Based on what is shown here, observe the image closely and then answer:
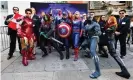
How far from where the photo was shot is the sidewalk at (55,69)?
→ 20.5 feet

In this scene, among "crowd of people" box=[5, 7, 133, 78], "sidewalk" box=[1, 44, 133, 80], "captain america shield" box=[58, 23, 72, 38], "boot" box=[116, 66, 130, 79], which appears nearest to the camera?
"boot" box=[116, 66, 130, 79]

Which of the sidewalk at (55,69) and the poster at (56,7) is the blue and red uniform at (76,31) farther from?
the poster at (56,7)

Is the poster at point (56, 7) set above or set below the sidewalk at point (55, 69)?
above

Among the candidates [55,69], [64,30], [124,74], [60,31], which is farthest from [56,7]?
[124,74]

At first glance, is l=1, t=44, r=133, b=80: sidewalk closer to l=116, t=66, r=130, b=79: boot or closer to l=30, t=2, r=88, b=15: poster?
l=116, t=66, r=130, b=79: boot

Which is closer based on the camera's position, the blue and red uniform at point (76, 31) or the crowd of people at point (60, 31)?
the crowd of people at point (60, 31)

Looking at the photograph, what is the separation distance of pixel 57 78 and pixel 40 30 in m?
3.30

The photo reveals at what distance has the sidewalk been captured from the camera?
20.5ft

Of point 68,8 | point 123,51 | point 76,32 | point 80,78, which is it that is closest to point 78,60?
point 76,32

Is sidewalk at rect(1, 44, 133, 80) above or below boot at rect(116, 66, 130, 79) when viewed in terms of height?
below

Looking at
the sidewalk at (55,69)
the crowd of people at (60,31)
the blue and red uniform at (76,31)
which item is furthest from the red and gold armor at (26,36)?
the blue and red uniform at (76,31)

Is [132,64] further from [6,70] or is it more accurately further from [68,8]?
[68,8]

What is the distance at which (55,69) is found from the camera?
7.08m

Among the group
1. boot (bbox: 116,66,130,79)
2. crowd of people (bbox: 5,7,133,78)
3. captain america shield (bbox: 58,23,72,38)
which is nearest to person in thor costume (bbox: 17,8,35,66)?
crowd of people (bbox: 5,7,133,78)
